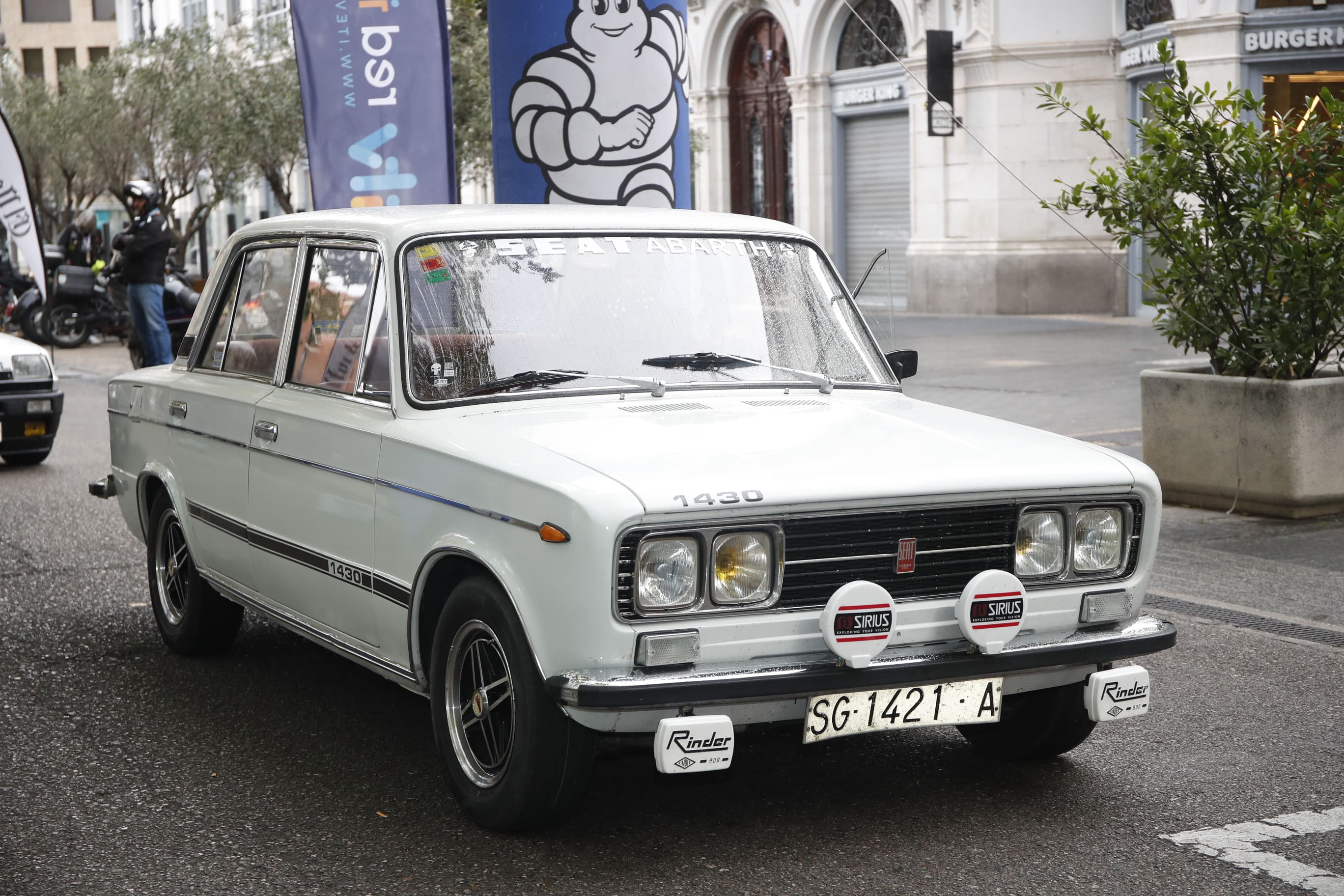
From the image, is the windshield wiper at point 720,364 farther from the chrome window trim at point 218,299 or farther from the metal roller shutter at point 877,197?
the metal roller shutter at point 877,197

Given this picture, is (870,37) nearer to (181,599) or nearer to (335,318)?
(181,599)

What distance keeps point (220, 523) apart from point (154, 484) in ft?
2.85

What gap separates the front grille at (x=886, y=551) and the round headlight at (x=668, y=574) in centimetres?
3

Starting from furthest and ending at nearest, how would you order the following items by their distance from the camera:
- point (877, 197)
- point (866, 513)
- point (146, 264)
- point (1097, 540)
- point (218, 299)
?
point (877, 197) → point (146, 264) → point (218, 299) → point (1097, 540) → point (866, 513)

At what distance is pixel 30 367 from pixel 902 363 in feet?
26.7

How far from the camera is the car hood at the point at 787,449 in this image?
3947 mm

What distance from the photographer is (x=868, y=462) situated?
13.7 feet

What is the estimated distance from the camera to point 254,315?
19.4 feet

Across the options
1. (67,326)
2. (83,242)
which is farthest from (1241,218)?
(83,242)

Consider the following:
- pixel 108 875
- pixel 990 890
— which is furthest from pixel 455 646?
pixel 990 890

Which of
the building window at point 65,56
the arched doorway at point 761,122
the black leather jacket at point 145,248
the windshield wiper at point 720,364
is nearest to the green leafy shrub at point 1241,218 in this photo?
the windshield wiper at point 720,364

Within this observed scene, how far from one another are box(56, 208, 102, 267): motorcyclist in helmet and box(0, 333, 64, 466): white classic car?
15.2m

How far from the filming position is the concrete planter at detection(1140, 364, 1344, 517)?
340 inches

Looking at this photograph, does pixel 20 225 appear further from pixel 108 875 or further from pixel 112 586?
pixel 108 875
